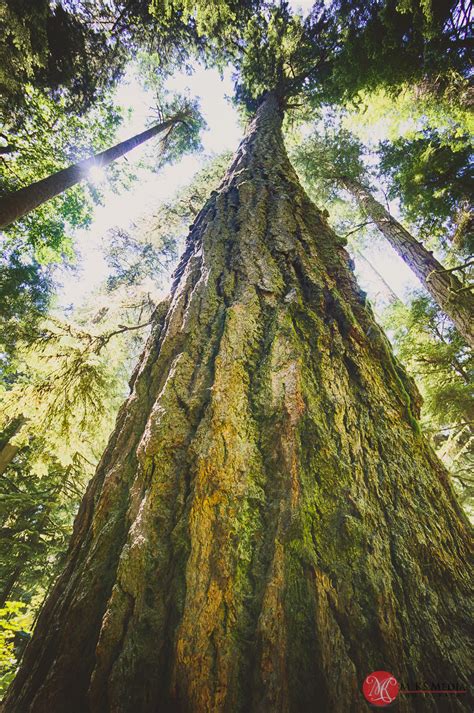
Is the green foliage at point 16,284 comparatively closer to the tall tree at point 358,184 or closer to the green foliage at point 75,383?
the green foliage at point 75,383

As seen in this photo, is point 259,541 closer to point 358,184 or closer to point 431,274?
point 431,274

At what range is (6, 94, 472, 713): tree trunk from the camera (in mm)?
949

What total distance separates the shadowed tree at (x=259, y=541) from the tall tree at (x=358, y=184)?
4863 millimetres

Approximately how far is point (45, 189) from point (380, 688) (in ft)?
24.7

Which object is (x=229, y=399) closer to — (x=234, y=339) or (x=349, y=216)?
(x=234, y=339)

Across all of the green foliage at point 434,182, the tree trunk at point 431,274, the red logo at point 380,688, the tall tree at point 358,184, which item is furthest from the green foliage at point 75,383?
the green foliage at point 434,182

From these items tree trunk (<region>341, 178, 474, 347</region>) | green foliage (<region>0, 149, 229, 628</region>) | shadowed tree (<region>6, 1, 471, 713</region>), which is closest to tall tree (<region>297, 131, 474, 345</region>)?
tree trunk (<region>341, 178, 474, 347</region>)

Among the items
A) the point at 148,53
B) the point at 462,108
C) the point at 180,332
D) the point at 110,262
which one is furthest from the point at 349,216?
Result: the point at 180,332

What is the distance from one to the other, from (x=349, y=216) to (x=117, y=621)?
12.6 meters

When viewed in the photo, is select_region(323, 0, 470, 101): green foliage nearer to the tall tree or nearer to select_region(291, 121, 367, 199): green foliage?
the tall tree

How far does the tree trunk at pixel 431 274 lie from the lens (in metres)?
4.83

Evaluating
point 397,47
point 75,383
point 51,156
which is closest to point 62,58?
point 51,156

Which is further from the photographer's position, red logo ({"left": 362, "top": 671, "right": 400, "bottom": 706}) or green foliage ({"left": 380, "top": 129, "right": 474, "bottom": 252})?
green foliage ({"left": 380, "top": 129, "right": 474, "bottom": 252})

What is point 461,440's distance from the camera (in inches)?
309
